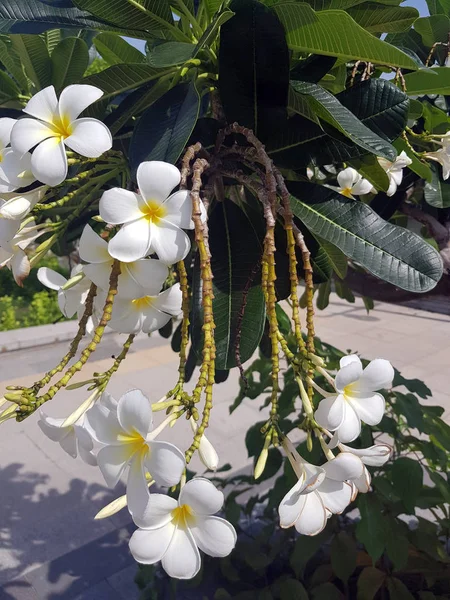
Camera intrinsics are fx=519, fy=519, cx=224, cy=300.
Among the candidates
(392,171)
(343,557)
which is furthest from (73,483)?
(392,171)

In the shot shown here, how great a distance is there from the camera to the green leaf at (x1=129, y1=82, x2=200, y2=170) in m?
0.51

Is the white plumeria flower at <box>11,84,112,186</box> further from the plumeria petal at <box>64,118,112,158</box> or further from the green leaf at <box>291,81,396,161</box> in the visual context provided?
the green leaf at <box>291,81,396,161</box>

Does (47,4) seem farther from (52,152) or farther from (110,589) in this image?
(110,589)

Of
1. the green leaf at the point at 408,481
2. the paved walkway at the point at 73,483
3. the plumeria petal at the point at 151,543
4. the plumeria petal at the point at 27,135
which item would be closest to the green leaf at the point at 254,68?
the plumeria petal at the point at 27,135

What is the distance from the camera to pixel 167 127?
1.84 ft

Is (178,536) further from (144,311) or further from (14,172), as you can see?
(14,172)

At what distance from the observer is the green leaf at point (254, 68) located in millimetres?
526

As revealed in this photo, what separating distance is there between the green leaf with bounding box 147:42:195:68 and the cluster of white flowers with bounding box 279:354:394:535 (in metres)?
0.33

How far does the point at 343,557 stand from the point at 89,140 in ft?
4.56

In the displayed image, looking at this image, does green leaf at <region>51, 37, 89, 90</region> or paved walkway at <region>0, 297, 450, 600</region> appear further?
paved walkway at <region>0, 297, 450, 600</region>

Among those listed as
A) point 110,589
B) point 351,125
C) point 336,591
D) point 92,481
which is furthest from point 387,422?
point 92,481

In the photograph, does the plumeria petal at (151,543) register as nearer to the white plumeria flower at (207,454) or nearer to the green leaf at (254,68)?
the white plumeria flower at (207,454)

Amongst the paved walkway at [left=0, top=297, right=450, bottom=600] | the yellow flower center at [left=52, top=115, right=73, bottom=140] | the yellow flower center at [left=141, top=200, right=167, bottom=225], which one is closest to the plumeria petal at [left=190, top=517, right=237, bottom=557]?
the yellow flower center at [left=141, top=200, right=167, bottom=225]

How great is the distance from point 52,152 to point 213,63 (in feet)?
0.90
